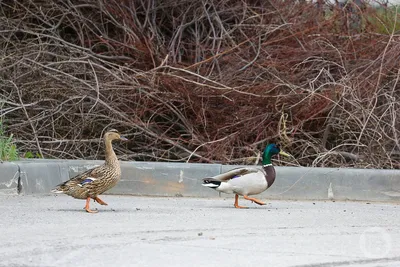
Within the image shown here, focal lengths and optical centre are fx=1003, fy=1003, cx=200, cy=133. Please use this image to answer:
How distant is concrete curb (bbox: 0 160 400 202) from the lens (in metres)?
12.5

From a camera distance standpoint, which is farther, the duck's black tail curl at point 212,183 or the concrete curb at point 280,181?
the concrete curb at point 280,181

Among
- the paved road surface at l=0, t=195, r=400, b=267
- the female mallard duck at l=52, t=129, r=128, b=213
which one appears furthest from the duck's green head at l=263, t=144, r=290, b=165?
Result: the female mallard duck at l=52, t=129, r=128, b=213

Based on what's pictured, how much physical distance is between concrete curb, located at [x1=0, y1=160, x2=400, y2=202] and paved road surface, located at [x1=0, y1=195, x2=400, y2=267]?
0.62 m

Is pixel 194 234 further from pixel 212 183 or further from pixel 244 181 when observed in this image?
pixel 212 183

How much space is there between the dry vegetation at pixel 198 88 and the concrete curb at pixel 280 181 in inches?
64.4

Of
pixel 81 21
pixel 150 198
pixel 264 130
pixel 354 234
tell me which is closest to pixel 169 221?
pixel 354 234

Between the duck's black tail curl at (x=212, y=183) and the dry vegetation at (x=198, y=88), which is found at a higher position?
the dry vegetation at (x=198, y=88)

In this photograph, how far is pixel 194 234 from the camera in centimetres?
859

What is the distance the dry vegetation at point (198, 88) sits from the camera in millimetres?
14836

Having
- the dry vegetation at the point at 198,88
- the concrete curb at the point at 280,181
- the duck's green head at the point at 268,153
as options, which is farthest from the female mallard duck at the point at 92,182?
the dry vegetation at the point at 198,88

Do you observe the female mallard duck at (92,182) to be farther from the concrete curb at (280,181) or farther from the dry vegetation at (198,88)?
the dry vegetation at (198,88)

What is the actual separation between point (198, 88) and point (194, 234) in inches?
263

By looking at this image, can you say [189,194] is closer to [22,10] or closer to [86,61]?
[86,61]

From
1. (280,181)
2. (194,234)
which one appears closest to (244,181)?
(280,181)
